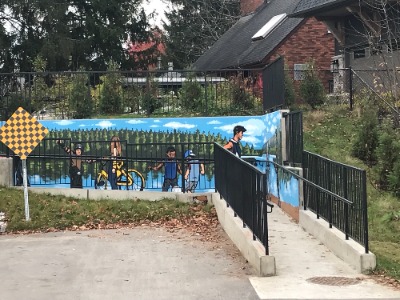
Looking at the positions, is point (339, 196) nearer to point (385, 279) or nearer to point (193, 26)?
point (385, 279)

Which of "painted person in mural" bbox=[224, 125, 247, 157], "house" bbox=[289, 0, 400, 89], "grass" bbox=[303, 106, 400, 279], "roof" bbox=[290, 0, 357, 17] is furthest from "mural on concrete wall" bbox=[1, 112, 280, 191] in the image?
"roof" bbox=[290, 0, 357, 17]

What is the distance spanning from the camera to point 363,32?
20891mm

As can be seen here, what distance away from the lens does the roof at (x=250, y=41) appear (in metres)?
28.6

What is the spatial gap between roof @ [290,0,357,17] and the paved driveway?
11.1 meters

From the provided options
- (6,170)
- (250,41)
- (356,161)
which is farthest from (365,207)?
(250,41)

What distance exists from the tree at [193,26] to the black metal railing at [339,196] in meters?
39.3

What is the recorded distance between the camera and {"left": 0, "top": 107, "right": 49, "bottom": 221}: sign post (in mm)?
13508

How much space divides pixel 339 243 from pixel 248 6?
127 feet

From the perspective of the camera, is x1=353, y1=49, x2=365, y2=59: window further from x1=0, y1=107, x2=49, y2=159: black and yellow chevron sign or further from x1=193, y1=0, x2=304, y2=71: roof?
x1=0, y1=107, x2=49, y2=159: black and yellow chevron sign

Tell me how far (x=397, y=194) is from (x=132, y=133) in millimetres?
8896

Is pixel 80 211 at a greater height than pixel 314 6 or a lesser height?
lesser

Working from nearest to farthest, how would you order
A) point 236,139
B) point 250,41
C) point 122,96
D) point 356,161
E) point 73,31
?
point 356,161, point 236,139, point 122,96, point 250,41, point 73,31

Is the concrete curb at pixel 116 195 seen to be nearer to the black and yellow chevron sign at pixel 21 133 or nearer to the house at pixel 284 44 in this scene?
the black and yellow chevron sign at pixel 21 133

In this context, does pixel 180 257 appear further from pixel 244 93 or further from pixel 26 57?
pixel 26 57
